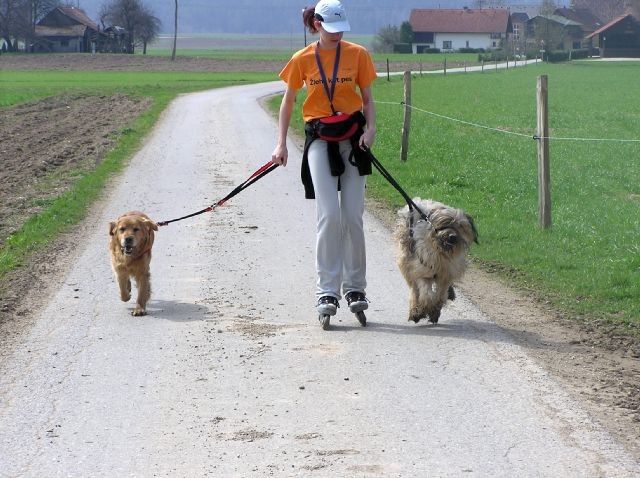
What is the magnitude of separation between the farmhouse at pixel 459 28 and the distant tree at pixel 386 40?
7670 mm

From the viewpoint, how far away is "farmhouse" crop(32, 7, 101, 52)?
135250 millimetres

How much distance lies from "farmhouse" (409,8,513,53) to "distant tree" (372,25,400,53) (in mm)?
7670

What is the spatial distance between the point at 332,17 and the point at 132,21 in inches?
5387

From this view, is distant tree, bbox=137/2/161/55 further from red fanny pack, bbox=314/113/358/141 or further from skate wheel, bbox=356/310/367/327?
skate wheel, bbox=356/310/367/327

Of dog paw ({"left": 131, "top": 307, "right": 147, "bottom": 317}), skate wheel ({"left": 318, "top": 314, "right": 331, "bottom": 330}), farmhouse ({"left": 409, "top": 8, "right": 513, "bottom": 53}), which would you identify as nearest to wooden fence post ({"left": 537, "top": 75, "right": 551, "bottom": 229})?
skate wheel ({"left": 318, "top": 314, "right": 331, "bottom": 330})

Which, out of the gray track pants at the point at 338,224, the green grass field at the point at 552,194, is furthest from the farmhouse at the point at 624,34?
the gray track pants at the point at 338,224

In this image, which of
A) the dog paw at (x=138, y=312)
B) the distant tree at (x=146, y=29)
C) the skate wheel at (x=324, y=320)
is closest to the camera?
the skate wheel at (x=324, y=320)

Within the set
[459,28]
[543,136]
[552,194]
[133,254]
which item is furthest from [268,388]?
[459,28]

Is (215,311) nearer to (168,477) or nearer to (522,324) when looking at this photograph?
(522,324)

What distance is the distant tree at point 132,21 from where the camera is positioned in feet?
459

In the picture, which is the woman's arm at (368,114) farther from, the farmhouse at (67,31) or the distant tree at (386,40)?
the distant tree at (386,40)

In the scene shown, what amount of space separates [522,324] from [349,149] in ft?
6.73

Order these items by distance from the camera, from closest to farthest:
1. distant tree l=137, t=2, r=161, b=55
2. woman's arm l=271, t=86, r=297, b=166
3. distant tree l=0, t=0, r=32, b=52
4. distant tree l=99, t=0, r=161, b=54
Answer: woman's arm l=271, t=86, r=297, b=166 < distant tree l=0, t=0, r=32, b=52 < distant tree l=99, t=0, r=161, b=54 < distant tree l=137, t=2, r=161, b=55

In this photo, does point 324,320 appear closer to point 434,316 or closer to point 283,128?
point 434,316
